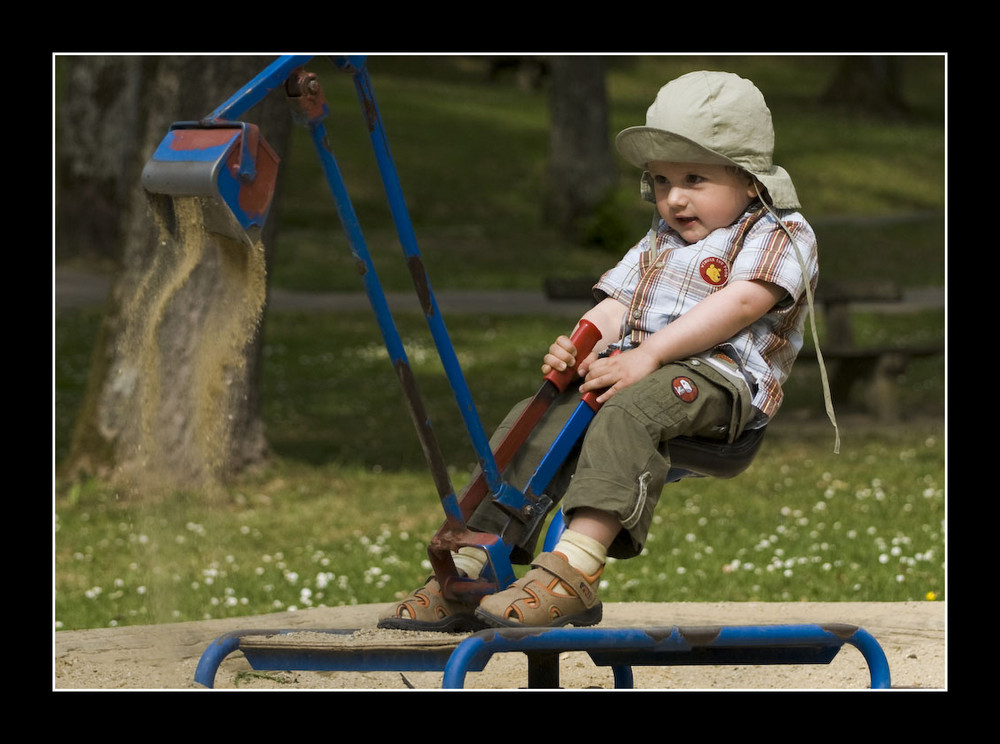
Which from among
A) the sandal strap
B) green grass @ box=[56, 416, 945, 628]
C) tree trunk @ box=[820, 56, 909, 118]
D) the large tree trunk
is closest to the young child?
the sandal strap

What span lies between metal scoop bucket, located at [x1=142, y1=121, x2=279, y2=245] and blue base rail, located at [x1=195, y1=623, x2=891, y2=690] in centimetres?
100

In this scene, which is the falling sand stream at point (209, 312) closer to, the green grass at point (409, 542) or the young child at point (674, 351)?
the young child at point (674, 351)

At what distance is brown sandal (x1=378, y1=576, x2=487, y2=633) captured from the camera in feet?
11.5

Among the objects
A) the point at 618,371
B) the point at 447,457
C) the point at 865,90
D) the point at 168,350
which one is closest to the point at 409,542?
the point at 168,350

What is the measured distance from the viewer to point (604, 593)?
5.86 metres

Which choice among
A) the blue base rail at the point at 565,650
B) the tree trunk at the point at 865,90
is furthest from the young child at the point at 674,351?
the tree trunk at the point at 865,90

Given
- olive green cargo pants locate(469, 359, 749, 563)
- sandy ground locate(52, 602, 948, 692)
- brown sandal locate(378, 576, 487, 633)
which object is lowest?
sandy ground locate(52, 602, 948, 692)

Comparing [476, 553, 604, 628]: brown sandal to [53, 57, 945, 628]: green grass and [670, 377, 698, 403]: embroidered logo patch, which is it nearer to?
[670, 377, 698, 403]: embroidered logo patch

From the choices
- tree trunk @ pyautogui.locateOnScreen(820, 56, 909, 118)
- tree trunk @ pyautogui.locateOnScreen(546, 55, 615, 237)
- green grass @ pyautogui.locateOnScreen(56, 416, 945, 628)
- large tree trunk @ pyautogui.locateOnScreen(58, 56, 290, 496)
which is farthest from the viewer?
tree trunk @ pyautogui.locateOnScreen(820, 56, 909, 118)

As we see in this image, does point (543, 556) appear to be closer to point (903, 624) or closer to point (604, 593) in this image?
point (903, 624)

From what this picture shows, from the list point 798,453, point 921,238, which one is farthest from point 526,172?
point 798,453

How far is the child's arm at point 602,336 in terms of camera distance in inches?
144

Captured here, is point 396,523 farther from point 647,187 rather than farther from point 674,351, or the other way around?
point 674,351

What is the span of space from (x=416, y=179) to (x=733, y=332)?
18222 mm
